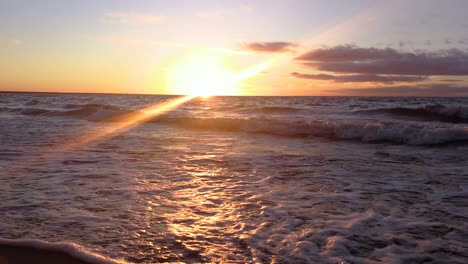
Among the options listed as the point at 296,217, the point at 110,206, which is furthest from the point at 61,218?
the point at 296,217

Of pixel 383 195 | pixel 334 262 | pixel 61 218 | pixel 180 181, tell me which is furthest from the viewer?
pixel 180 181

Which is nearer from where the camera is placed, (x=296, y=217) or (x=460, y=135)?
(x=296, y=217)

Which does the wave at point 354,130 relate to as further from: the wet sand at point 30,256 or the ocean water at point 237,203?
the wet sand at point 30,256

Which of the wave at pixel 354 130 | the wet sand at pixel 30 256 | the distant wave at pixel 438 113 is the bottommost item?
the wet sand at pixel 30 256

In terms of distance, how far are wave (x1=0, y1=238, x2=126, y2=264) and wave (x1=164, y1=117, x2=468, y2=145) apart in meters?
11.4

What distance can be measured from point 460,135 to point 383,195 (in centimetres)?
874

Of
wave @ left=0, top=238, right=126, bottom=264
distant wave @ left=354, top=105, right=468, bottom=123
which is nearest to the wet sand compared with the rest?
wave @ left=0, top=238, right=126, bottom=264

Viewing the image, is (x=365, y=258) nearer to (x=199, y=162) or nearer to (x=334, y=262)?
(x=334, y=262)

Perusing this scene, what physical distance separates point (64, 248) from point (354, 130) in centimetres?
1262

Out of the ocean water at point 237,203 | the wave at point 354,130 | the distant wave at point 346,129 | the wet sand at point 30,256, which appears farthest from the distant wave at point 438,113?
the wet sand at point 30,256

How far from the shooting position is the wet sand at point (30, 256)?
10.7ft

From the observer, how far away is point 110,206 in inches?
191

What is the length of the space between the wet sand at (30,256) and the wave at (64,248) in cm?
3

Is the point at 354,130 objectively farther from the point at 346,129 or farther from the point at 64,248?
the point at 64,248
